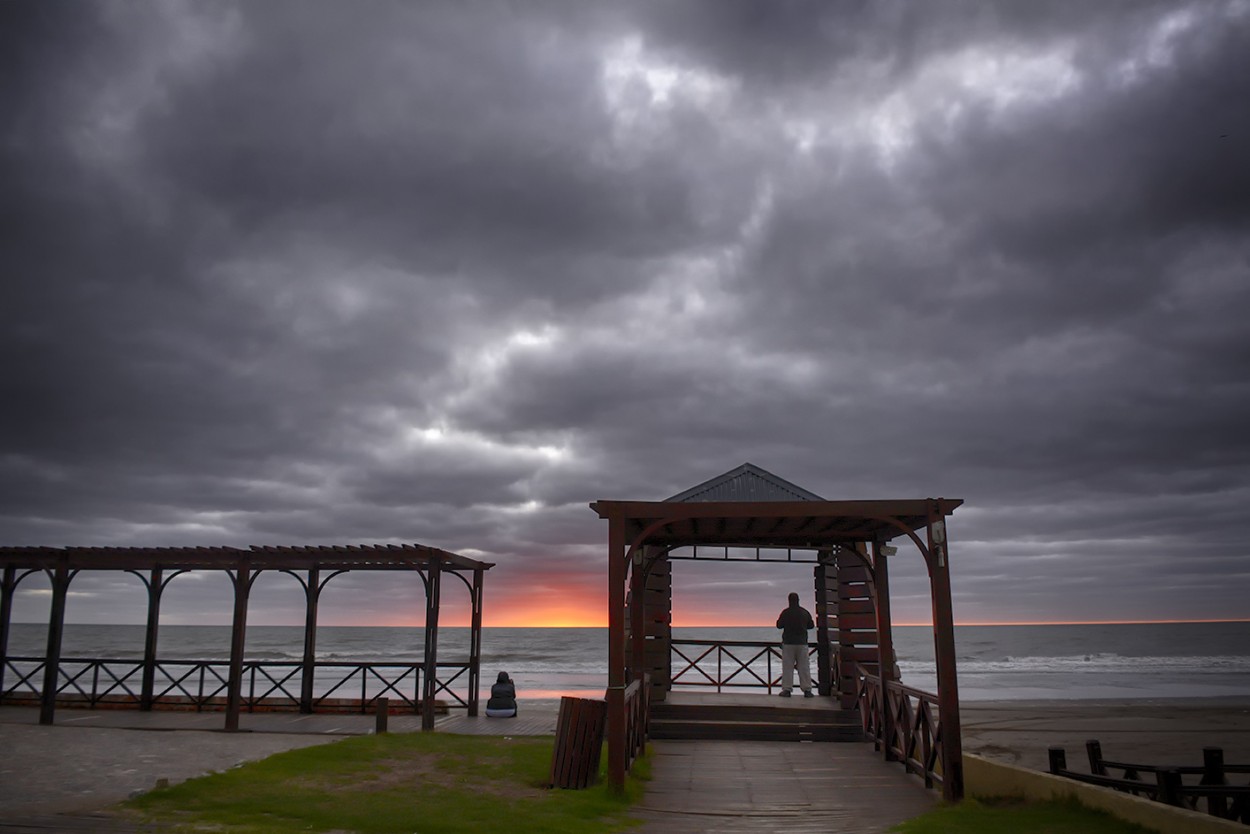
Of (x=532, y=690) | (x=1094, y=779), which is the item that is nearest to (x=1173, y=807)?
(x=1094, y=779)

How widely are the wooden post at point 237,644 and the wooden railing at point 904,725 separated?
394 inches

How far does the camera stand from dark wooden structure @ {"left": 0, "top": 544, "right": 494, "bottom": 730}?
1491 centimetres

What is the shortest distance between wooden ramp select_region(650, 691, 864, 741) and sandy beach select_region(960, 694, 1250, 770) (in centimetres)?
566

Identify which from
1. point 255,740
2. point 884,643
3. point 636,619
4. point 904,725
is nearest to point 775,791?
point 904,725

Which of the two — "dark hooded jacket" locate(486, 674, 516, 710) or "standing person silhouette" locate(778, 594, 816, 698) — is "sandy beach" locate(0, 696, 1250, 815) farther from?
"standing person silhouette" locate(778, 594, 816, 698)

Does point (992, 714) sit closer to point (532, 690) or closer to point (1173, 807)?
point (532, 690)

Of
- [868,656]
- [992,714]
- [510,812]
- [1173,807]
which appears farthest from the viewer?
[992,714]

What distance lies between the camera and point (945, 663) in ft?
A: 28.7

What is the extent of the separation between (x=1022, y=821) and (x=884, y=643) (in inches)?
178

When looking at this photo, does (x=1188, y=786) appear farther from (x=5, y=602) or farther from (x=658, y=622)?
(x=5, y=602)

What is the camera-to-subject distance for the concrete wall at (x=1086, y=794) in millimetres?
6141

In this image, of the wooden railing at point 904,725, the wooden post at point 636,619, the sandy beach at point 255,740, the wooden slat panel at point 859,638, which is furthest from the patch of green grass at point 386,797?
the wooden slat panel at point 859,638

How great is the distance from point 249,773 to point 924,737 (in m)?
7.67

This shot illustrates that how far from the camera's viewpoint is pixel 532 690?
34656 mm
